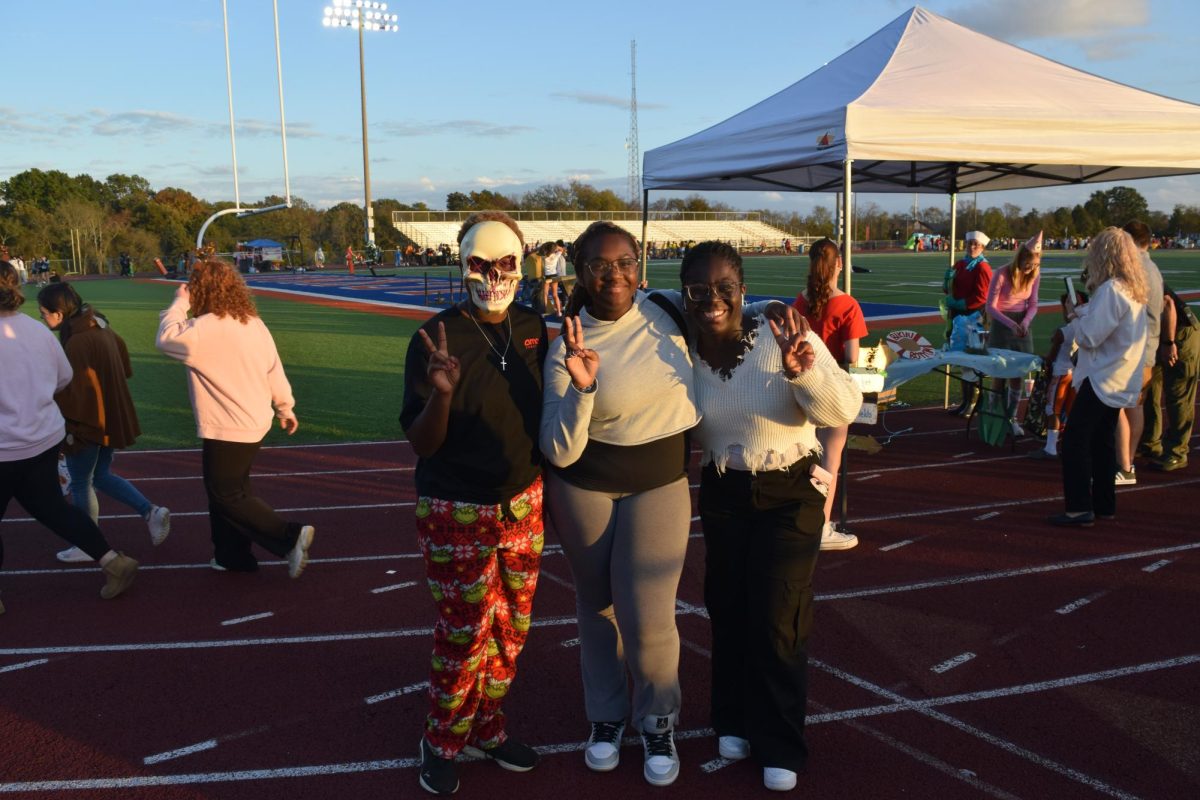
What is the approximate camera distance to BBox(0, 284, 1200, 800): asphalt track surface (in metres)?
3.42

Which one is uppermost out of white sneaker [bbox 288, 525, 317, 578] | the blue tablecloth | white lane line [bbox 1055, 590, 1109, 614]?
the blue tablecloth

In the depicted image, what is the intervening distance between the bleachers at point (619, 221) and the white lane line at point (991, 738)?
61.8m

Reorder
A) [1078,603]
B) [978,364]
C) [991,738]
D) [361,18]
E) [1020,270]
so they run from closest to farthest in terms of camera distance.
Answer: [991,738] → [1078,603] → [978,364] → [1020,270] → [361,18]

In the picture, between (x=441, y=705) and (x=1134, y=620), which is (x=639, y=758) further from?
(x=1134, y=620)

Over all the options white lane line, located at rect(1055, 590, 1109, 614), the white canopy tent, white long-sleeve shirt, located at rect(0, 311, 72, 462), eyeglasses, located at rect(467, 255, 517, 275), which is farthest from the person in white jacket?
white long-sleeve shirt, located at rect(0, 311, 72, 462)

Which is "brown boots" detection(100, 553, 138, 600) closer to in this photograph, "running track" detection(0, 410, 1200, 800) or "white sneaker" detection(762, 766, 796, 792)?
"running track" detection(0, 410, 1200, 800)

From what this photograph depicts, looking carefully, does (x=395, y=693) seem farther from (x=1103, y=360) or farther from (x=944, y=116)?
(x=944, y=116)

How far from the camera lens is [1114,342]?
584 centimetres

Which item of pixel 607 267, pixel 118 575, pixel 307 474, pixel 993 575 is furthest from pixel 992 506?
pixel 118 575

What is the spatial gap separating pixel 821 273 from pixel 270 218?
257ft

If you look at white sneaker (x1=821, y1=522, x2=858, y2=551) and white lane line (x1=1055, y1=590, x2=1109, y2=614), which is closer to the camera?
white lane line (x1=1055, y1=590, x2=1109, y2=614)

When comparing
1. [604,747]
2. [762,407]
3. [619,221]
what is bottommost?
[604,747]

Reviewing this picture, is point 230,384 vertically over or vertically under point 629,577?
over

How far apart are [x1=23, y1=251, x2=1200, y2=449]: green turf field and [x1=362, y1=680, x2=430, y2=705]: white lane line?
18.7ft
